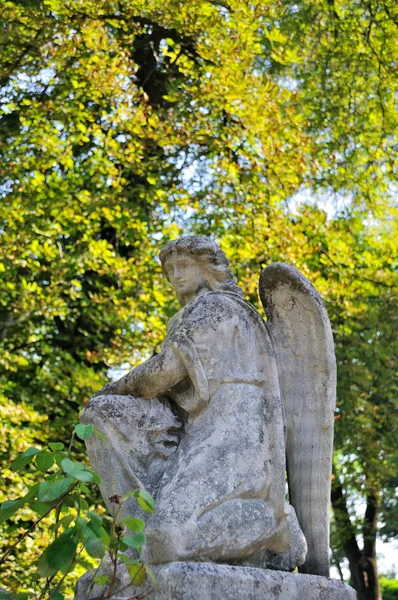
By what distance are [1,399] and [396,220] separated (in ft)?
20.6

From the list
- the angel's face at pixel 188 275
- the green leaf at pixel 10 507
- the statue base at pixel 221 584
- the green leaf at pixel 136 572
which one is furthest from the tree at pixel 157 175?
the green leaf at pixel 10 507

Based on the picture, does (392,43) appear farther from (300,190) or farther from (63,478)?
(63,478)

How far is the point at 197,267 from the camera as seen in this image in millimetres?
4875

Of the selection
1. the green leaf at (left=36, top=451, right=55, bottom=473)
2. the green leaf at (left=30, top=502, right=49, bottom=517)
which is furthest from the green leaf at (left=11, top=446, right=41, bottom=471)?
the green leaf at (left=30, top=502, right=49, bottom=517)

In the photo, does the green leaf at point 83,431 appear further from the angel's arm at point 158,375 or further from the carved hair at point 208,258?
the carved hair at point 208,258

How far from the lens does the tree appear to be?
1093cm

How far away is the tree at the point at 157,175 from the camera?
35.9ft

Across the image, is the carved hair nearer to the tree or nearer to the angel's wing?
the angel's wing

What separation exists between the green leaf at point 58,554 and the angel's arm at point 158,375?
1.62 metres

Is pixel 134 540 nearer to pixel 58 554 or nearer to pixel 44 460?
pixel 58 554

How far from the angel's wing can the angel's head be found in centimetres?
23

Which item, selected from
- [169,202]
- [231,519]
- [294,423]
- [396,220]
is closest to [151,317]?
[169,202]

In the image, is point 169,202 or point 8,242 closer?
point 8,242

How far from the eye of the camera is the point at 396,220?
12.9 metres
